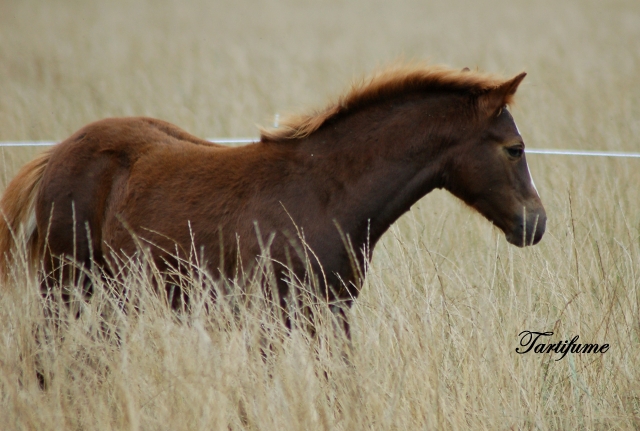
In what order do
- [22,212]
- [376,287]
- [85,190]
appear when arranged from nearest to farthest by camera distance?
[376,287]
[85,190]
[22,212]

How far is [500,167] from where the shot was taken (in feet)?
11.0

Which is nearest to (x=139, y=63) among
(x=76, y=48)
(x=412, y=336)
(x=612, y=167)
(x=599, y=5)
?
(x=76, y=48)

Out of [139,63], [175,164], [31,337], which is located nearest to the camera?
[31,337]

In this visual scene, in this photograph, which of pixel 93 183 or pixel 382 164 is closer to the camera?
pixel 382 164

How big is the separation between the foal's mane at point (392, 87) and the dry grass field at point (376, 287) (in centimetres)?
24

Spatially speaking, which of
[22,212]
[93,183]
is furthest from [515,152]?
[22,212]

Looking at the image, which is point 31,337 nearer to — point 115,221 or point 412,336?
point 115,221

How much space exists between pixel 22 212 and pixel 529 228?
2910 millimetres

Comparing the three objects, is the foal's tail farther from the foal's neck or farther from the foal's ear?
the foal's ear

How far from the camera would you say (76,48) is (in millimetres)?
13727

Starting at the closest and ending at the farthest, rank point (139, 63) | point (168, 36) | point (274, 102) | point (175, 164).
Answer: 1. point (175, 164)
2. point (274, 102)
3. point (139, 63)
4. point (168, 36)

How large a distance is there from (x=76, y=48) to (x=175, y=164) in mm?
11371

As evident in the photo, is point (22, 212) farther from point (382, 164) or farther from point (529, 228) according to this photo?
point (529, 228)

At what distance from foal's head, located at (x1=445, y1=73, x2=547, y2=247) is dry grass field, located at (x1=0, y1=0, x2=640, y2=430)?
15.4 inches
